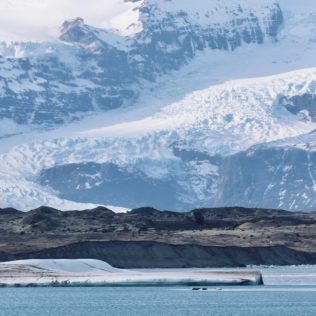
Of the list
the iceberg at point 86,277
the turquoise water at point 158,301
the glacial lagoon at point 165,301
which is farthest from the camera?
the iceberg at point 86,277

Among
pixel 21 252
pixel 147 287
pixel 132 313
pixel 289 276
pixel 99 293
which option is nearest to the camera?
pixel 132 313

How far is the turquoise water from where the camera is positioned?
118 m

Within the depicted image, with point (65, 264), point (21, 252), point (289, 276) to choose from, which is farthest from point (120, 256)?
point (65, 264)

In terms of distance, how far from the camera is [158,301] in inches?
5098

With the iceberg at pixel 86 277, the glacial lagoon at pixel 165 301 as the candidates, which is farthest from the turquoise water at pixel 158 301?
the iceberg at pixel 86 277

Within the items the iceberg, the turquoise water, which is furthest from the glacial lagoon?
the iceberg

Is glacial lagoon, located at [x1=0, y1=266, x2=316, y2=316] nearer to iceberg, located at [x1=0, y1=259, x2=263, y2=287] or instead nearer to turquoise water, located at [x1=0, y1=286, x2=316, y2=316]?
turquoise water, located at [x1=0, y1=286, x2=316, y2=316]

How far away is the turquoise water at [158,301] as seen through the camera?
118 meters

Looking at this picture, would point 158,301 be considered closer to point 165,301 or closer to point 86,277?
point 165,301

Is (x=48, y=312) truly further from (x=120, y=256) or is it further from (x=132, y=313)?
(x=120, y=256)

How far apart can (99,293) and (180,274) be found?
16.0 meters

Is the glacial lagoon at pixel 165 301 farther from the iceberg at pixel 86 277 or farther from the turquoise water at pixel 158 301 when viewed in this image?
the iceberg at pixel 86 277

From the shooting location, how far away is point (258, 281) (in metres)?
146

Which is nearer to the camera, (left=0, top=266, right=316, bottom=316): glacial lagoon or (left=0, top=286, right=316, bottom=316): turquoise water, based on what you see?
(left=0, top=286, right=316, bottom=316): turquoise water
